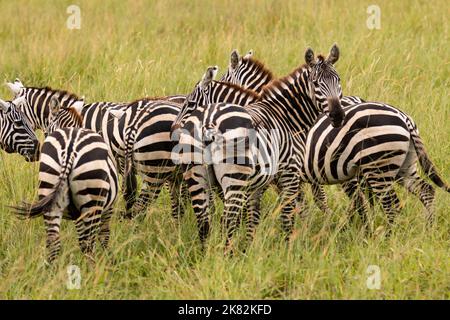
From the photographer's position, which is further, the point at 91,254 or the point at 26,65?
the point at 26,65

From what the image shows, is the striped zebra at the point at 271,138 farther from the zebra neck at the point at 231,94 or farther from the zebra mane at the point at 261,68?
the zebra mane at the point at 261,68

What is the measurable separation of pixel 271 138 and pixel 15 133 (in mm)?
2450

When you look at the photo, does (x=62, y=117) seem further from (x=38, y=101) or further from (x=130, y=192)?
(x=38, y=101)

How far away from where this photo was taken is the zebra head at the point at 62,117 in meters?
7.37

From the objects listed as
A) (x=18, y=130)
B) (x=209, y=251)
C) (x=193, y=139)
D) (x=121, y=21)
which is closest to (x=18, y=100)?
(x=18, y=130)

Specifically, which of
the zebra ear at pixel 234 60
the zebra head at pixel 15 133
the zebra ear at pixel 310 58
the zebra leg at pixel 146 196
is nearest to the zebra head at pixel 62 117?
the zebra head at pixel 15 133

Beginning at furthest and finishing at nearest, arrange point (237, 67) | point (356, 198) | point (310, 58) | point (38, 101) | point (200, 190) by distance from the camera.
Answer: point (237, 67) → point (38, 101) → point (356, 198) → point (310, 58) → point (200, 190)

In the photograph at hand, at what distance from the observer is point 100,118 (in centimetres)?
827

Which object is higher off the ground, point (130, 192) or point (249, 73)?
point (249, 73)

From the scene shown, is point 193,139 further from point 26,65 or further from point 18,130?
point 26,65

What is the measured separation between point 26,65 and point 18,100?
176 inches

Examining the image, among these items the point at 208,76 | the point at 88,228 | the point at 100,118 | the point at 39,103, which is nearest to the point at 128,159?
the point at 100,118
